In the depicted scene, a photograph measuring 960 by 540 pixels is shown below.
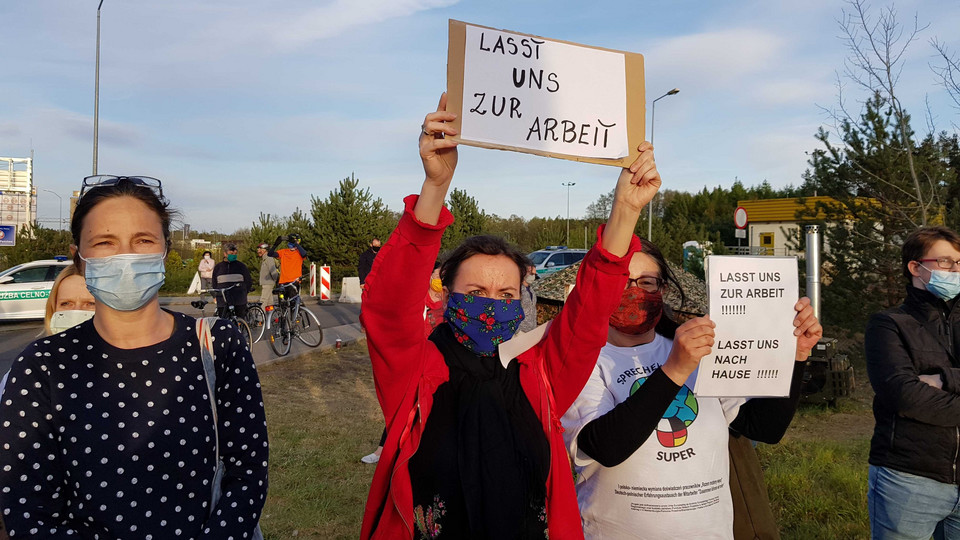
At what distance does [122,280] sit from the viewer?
201 cm

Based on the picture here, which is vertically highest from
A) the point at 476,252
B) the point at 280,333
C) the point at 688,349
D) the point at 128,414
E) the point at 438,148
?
the point at 438,148

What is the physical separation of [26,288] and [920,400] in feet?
60.2

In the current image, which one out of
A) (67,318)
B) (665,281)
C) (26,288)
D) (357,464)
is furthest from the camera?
(26,288)

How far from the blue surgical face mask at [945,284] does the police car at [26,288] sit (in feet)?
56.6

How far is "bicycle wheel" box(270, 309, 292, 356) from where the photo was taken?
38.3ft

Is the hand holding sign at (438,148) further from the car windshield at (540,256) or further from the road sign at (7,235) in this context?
the road sign at (7,235)

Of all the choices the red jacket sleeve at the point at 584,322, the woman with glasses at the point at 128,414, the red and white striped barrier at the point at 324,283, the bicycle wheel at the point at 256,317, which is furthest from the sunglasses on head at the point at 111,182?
the red and white striped barrier at the point at 324,283

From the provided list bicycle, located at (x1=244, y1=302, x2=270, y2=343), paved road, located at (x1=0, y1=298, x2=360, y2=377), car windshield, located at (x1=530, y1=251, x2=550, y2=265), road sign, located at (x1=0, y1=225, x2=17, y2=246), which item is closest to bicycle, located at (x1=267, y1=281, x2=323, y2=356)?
paved road, located at (x1=0, y1=298, x2=360, y2=377)

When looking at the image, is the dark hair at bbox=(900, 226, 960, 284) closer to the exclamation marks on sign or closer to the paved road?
the exclamation marks on sign

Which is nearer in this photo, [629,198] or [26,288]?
[629,198]

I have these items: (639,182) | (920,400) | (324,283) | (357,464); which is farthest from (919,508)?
(324,283)

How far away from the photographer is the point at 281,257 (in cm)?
1180

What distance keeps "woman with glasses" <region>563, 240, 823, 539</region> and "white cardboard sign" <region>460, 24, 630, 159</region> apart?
0.63 metres

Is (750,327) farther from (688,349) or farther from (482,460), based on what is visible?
(482,460)
